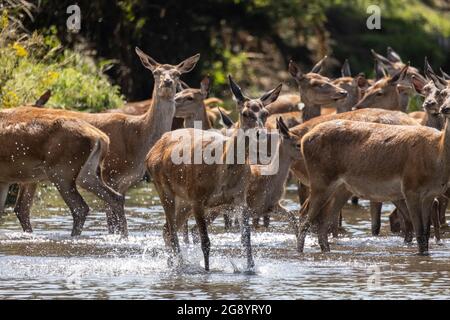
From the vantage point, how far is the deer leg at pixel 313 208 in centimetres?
1560

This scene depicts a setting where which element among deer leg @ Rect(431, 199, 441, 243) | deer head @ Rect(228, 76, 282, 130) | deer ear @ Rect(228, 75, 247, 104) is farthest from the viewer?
deer leg @ Rect(431, 199, 441, 243)

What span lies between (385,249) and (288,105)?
869 cm

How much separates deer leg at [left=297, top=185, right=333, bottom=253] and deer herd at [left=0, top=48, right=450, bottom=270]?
0.01 m

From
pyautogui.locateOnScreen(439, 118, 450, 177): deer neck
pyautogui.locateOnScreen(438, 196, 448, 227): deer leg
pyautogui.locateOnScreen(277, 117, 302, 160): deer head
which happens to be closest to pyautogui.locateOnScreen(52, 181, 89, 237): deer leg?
pyautogui.locateOnScreen(277, 117, 302, 160): deer head

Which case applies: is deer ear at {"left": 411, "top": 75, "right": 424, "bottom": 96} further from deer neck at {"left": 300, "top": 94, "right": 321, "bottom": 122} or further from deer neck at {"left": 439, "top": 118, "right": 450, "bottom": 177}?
deer neck at {"left": 439, "top": 118, "right": 450, "bottom": 177}

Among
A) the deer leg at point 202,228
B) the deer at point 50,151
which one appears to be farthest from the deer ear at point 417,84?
the deer leg at point 202,228

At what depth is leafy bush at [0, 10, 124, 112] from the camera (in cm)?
1983

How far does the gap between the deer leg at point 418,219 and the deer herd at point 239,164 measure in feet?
0.04

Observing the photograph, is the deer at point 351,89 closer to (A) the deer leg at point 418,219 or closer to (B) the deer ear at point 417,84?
(B) the deer ear at point 417,84

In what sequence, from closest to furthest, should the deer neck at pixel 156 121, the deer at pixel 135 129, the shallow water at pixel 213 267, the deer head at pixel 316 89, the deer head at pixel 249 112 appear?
1. the shallow water at pixel 213 267
2. the deer head at pixel 249 112
3. the deer at pixel 135 129
4. the deer neck at pixel 156 121
5. the deer head at pixel 316 89

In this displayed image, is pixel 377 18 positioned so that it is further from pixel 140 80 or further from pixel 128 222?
pixel 128 222

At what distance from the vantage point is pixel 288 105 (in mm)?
24156

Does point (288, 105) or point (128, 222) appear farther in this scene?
point (288, 105)

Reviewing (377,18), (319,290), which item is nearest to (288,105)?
(319,290)
